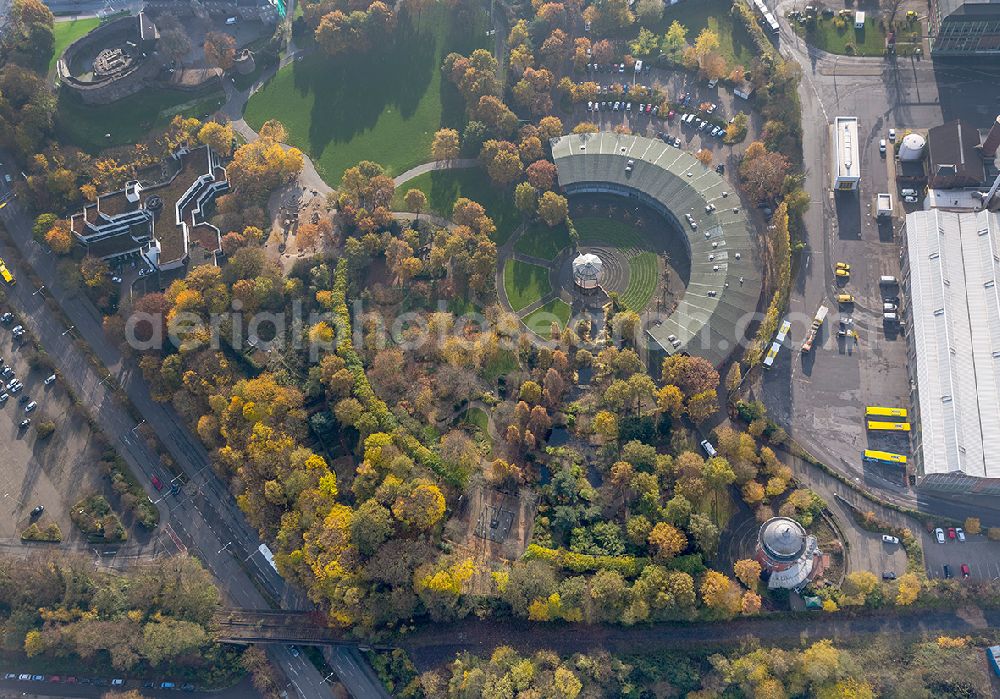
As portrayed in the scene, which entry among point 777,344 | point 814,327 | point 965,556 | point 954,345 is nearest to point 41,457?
point 777,344

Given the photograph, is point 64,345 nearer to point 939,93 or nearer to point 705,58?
point 705,58

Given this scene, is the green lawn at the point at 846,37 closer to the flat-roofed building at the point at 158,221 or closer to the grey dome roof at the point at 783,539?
the grey dome roof at the point at 783,539

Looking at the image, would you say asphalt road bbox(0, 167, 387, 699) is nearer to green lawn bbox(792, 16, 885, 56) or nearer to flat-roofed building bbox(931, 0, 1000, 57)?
green lawn bbox(792, 16, 885, 56)

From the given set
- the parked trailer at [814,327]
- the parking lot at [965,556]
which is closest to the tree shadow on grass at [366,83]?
the parked trailer at [814,327]

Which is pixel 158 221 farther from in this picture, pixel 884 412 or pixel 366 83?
pixel 884 412

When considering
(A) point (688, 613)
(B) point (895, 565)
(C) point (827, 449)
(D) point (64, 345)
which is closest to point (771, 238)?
(C) point (827, 449)

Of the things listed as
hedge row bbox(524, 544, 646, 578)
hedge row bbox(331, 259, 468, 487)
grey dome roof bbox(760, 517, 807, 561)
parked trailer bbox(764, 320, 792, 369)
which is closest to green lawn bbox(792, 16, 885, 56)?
parked trailer bbox(764, 320, 792, 369)
